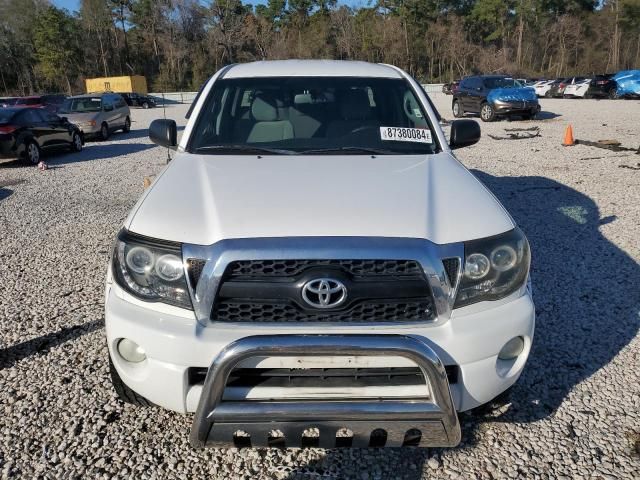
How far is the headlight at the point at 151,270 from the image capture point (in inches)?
83.4

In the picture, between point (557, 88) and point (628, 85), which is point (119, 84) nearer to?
point (557, 88)

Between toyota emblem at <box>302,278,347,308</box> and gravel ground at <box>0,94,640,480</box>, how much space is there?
903 millimetres

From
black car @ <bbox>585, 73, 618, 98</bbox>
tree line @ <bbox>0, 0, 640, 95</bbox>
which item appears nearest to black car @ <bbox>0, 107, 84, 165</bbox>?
black car @ <bbox>585, 73, 618, 98</bbox>

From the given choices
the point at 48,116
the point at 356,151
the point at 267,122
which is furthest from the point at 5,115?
the point at 356,151

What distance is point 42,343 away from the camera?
3.60m

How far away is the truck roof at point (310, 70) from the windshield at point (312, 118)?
0.07 m

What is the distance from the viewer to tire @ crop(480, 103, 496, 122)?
17.8 metres

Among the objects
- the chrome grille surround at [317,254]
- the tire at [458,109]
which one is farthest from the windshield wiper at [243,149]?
the tire at [458,109]

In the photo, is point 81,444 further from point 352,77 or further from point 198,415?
point 352,77

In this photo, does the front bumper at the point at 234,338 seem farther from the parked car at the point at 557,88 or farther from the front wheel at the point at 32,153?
the parked car at the point at 557,88

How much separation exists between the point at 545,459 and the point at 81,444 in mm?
2297

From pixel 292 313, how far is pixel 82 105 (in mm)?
17607

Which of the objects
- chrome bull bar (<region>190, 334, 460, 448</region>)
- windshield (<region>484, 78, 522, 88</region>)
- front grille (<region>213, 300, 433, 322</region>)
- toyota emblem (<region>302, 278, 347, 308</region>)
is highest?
windshield (<region>484, 78, 522, 88</region>)

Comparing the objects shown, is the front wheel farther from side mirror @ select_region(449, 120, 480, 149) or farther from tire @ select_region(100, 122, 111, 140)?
side mirror @ select_region(449, 120, 480, 149)
